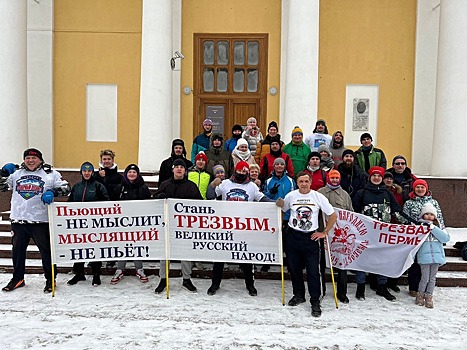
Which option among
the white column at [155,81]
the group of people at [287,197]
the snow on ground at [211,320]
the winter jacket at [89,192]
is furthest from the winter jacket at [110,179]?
the white column at [155,81]

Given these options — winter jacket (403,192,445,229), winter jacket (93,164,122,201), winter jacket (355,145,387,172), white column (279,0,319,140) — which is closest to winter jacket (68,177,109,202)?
winter jacket (93,164,122,201)

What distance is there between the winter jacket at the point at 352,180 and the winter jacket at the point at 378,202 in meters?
0.48

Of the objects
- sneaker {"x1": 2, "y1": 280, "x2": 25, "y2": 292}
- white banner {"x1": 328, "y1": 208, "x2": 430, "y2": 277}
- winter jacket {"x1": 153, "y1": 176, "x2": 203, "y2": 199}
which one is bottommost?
sneaker {"x1": 2, "y1": 280, "x2": 25, "y2": 292}

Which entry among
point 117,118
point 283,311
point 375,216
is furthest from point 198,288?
point 117,118

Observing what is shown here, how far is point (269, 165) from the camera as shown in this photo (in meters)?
7.26

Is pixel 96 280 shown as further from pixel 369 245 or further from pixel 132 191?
pixel 369 245

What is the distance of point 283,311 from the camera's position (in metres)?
5.75

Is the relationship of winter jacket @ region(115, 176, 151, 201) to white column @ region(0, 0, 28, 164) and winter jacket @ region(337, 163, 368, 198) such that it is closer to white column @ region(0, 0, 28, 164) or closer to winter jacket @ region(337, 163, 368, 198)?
winter jacket @ region(337, 163, 368, 198)

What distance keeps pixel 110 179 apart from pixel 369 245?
4.14 m

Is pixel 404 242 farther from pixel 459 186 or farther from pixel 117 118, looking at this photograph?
pixel 117 118

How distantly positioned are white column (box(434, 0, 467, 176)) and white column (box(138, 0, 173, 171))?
657 cm

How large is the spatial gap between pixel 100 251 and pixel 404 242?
4436mm

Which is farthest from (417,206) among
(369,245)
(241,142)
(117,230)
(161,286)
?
(117,230)

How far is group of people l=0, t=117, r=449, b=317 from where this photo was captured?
5867 millimetres
